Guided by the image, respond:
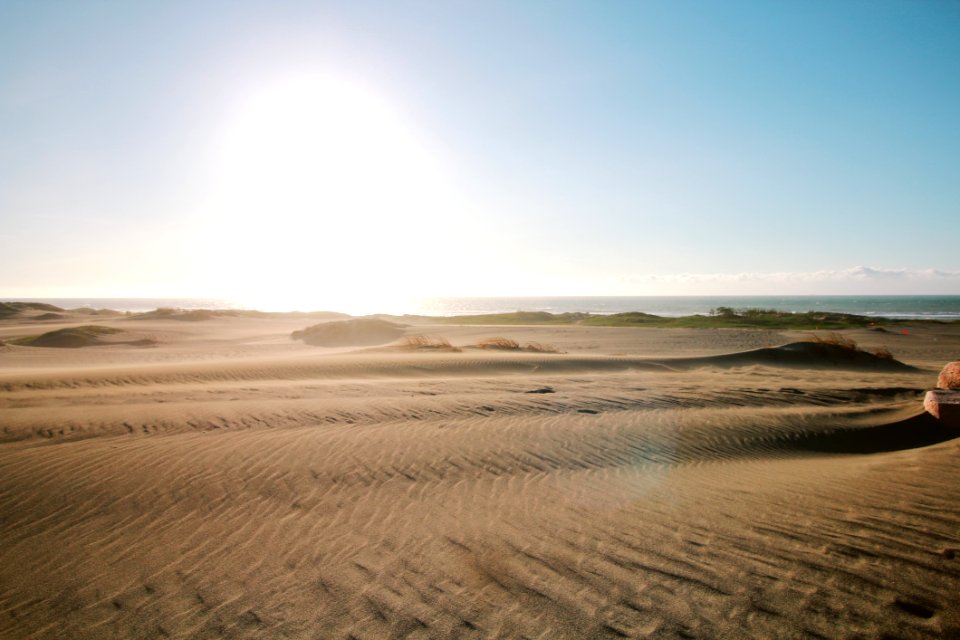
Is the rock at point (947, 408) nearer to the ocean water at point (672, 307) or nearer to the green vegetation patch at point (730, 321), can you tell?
the green vegetation patch at point (730, 321)

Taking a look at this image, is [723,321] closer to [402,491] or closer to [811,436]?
[811,436]

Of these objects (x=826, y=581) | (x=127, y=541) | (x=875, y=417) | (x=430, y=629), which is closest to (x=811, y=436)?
(x=875, y=417)

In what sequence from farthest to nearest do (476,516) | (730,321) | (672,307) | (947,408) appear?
(672,307)
(730,321)
(947,408)
(476,516)

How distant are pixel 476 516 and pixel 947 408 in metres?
7.93

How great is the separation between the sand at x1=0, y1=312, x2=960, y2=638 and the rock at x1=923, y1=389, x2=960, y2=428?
0.86 ft

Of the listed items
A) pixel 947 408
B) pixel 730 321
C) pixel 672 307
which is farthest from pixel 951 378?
pixel 672 307

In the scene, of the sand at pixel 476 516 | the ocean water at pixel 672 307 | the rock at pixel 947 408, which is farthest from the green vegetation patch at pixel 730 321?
the rock at pixel 947 408

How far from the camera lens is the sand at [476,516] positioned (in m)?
3.07

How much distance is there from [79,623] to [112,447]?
3.93m

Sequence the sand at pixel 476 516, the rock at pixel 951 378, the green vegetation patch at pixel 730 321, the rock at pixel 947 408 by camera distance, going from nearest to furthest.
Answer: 1. the sand at pixel 476 516
2. the rock at pixel 947 408
3. the rock at pixel 951 378
4. the green vegetation patch at pixel 730 321

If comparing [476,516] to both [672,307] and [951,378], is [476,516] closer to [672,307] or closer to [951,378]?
[951,378]

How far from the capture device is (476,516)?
4.55 m

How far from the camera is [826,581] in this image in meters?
3.17

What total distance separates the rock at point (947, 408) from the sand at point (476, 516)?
0.26 metres
